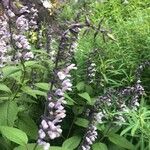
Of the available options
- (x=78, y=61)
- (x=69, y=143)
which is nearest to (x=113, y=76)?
(x=78, y=61)

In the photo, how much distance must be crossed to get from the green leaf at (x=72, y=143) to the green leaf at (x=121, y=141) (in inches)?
8.8

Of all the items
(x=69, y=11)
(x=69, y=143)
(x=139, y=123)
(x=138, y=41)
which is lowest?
(x=69, y=143)

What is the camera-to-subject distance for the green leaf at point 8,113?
2812 mm

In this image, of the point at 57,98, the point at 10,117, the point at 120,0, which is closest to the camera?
the point at 57,98

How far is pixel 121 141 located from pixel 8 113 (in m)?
0.89

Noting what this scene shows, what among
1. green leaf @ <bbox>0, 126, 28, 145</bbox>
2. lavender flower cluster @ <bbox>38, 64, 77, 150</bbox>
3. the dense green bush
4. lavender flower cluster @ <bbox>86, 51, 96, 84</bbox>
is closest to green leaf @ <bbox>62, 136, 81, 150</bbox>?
the dense green bush

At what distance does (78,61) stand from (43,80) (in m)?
0.54

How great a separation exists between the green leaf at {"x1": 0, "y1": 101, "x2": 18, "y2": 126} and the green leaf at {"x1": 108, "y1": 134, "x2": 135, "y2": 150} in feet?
2.68

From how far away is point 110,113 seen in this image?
3.45 meters

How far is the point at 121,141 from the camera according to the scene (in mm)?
3361

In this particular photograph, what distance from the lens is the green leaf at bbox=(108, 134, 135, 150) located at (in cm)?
334

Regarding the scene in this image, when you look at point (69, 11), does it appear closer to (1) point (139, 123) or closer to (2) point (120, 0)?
(2) point (120, 0)

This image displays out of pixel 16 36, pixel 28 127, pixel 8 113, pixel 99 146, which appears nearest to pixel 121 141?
pixel 99 146

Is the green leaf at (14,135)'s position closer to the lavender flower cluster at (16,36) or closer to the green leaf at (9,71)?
the green leaf at (9,71)
